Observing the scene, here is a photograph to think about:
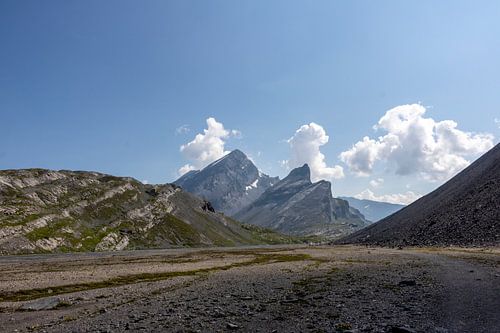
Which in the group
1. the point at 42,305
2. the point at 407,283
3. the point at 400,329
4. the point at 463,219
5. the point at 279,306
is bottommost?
the point at 407,283

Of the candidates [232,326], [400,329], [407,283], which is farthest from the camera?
[407,283]

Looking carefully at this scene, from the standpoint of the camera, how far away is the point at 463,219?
132500mm

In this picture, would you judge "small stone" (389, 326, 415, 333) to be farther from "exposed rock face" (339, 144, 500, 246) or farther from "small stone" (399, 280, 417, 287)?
"exposed rock face" (339, 144, 500, 246)

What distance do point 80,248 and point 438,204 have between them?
6518 inches

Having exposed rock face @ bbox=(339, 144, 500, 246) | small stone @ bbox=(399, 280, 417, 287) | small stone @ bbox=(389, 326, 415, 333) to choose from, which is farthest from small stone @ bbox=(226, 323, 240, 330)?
exposed rock face @ bbox=(339, 144, 500, 246)

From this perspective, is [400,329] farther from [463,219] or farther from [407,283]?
[463,219]

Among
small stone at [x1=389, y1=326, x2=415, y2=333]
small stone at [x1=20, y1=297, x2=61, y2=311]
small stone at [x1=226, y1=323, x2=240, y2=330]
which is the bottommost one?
small stone at [x1=389, y1=326, x2=415, y2=333]

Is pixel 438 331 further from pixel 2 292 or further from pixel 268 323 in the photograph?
pixel 2 292

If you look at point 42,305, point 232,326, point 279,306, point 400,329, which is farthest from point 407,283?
point 42,305

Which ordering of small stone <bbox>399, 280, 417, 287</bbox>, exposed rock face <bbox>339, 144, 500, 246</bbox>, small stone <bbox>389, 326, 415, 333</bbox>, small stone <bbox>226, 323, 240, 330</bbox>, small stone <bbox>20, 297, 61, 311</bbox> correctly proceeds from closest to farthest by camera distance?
1. small stone <bbox>389, 326, 415, 333</bbox>
2. small stone <bbox>226, 323, 240, 330</bbox>
3. small stone <bbox>20, 297, 61, 311</bbox>
4. small stone <bbox>399, 280, 417, 287</bbox>
5. exposed rock face <bbox>339, 144, 500, 246</bbox>

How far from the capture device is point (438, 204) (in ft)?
565

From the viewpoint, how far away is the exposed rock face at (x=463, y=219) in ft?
380

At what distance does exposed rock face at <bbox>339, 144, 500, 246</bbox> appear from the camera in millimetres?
115938

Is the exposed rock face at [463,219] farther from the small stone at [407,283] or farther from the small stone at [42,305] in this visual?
the small stone at [42,305]
